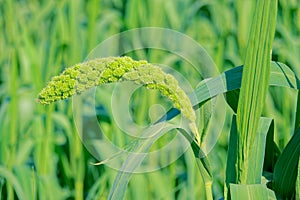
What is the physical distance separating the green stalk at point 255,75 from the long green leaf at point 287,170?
0.13 metres

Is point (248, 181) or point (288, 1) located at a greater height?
point (288, 1)

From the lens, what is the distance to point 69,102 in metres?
2.10

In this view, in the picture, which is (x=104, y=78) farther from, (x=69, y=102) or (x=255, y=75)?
(x=69, y=102)

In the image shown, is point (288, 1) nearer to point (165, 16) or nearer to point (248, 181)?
point (165, 16)

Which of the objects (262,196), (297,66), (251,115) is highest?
(297,66)

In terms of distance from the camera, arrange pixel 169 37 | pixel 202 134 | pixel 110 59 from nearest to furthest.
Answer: pixel 110 59, pixel 202 134, pixel 169 37

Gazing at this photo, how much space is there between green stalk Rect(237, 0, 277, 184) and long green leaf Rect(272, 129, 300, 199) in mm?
127

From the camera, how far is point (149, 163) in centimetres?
185

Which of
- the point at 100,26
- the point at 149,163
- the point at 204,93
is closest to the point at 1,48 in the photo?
the point at 100,26

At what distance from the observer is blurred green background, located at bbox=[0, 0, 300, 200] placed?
1693 millimetres

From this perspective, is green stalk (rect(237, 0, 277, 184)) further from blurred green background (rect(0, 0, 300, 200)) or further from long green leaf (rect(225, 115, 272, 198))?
blurred green background (rect(0, 0, 300, 200))

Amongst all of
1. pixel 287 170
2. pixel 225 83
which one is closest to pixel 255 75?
pixel 225 83

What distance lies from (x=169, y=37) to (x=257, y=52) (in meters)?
1.62

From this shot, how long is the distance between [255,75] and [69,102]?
1356mm
